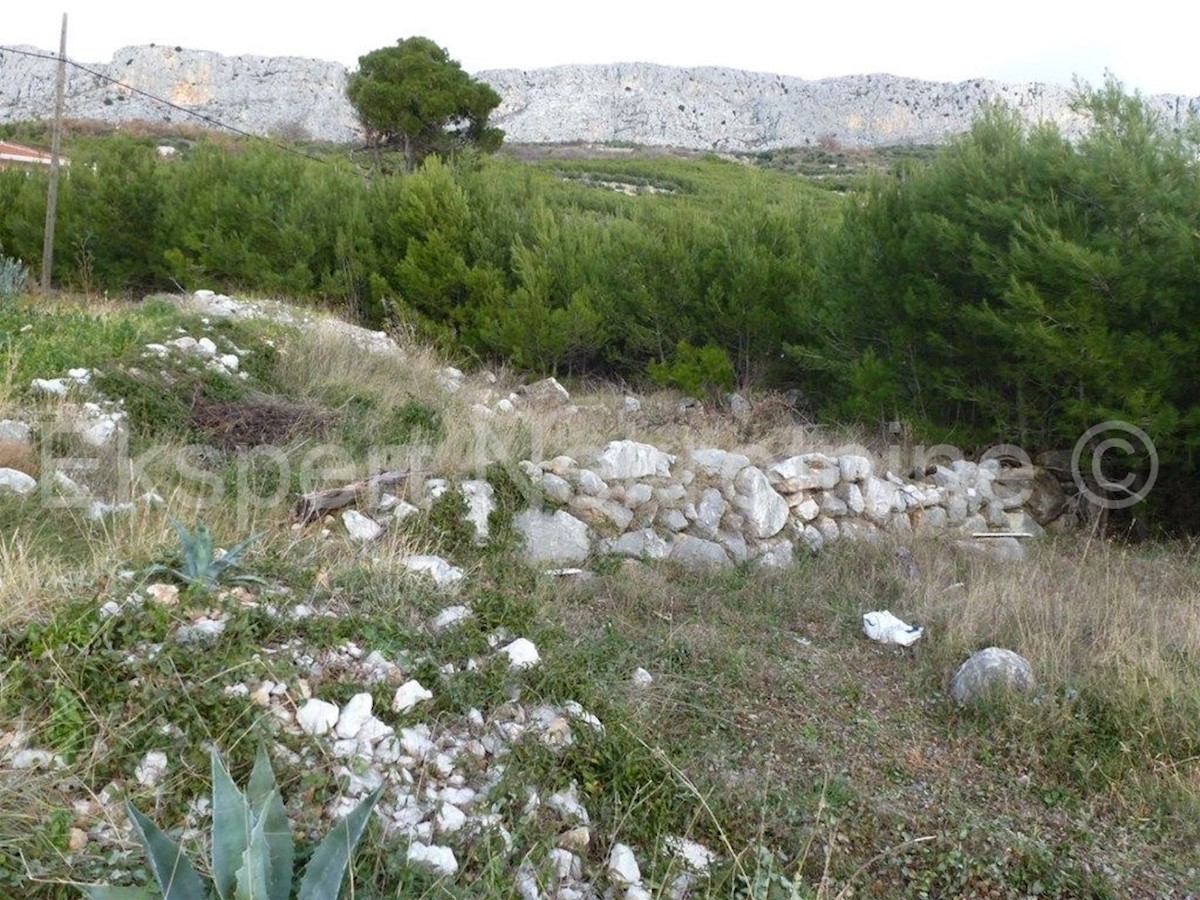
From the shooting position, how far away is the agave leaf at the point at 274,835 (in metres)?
2.23

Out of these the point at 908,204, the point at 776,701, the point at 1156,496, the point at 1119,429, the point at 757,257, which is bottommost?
the point at 776,701

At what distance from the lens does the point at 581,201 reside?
18.4 metres

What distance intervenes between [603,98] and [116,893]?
58730 mm

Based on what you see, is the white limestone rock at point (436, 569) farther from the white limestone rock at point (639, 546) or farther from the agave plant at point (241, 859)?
the agave plant at point (241, 859)

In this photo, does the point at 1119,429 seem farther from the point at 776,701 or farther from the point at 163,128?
the point at 163,128

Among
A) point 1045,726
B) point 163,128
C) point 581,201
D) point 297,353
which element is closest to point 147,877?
point 1045,726

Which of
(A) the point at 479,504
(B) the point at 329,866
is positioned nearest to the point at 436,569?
(A) the point at 479,504

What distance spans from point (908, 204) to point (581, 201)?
1111 cm

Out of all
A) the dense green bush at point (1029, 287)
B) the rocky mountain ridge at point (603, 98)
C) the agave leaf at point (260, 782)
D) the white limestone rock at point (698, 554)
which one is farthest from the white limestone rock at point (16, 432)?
the rocky mountain ridge at point (603, 98)

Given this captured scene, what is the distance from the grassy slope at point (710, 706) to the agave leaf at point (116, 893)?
20 centimetres

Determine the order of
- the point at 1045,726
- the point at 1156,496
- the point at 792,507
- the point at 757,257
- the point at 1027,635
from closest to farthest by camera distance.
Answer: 1. the point at 1045,726
2. the point at 1027,635
3. the point at 792,507
4. the point at 1156,496
5. the point at 757,257

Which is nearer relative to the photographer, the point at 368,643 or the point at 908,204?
the point at 368,643

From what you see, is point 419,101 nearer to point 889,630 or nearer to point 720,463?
point 720,463
